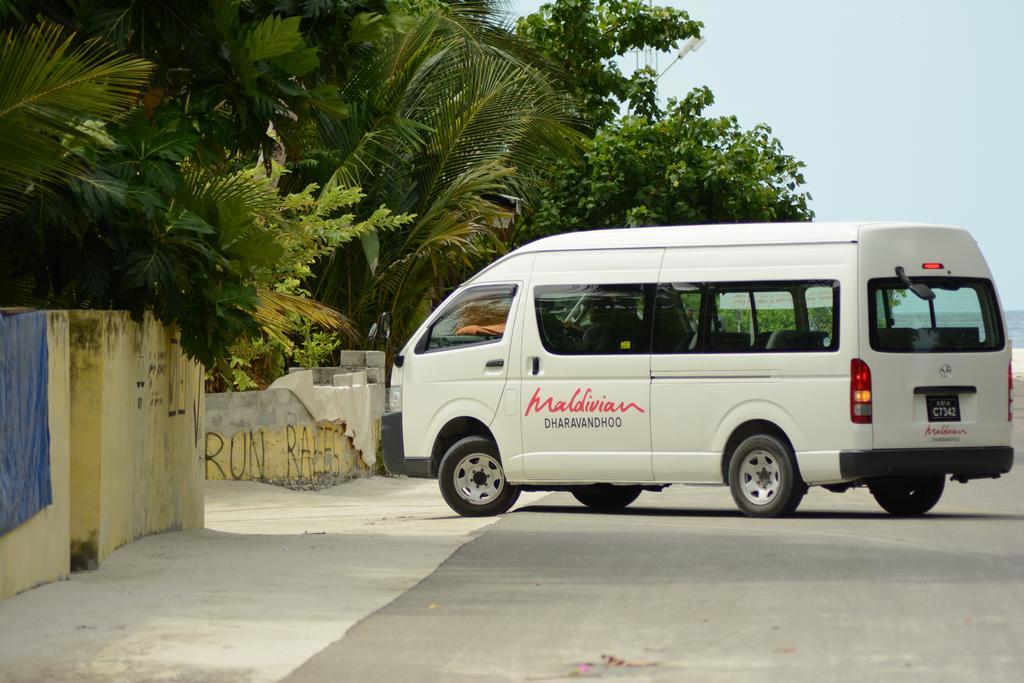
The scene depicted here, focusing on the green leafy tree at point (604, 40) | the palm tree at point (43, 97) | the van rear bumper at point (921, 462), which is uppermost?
the green leafy tree at point (604, 40)

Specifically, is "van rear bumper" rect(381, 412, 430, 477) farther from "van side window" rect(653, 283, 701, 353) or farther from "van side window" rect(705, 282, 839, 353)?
"van side window" rect(705, 282, 839, 353)

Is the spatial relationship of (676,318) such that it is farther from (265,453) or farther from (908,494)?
(265,453)

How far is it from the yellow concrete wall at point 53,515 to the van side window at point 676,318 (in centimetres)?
578

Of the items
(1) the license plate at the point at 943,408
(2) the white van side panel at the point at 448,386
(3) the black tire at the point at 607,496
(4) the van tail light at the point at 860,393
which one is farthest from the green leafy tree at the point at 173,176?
(1) the license plate at the point at 943,408

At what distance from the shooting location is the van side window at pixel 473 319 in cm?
1617

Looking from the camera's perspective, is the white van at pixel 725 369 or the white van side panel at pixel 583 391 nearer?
the white van at pixel 725 369

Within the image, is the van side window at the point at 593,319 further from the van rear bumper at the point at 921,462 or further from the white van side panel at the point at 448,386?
the van rear bumper at the point at 921,462

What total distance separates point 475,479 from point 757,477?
8.74 ft

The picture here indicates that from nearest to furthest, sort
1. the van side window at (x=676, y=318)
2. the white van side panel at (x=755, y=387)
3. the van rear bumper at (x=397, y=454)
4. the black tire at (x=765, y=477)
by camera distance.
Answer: the white van side panel at (x=755, y=387) → the black tire at (x=765, y=477) → the van side window at (x=676, y=318) → the van rear bumper at (x=397, y=454)

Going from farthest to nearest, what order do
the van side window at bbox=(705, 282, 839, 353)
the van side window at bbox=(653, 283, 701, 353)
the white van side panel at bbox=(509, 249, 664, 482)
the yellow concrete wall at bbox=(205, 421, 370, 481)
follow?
1. the yellow concrete wall at bbox=(205, 421, 370, 481)
2. the white van side panel at bbox=(509, 249, 664, 482)
3. the van side window at bbox=(653, 283, 701, 353)
4. the van side window at bbox=(705, 282, 839, 353)

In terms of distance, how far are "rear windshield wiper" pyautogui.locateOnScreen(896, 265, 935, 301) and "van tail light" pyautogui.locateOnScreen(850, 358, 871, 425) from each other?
2.42 ft

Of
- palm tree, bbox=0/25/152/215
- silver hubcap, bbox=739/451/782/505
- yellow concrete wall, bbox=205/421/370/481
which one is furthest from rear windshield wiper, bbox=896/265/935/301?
yellow concrete wall, bbox=205/421/370/481

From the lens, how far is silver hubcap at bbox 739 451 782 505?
14922 mm

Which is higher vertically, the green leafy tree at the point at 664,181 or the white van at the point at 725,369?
the green leafy tree at the point at 664,181
